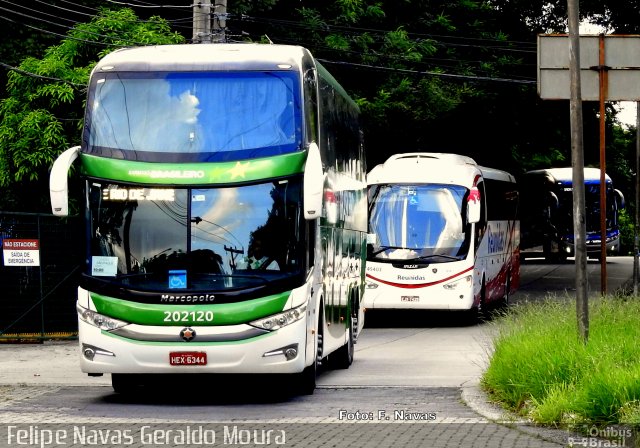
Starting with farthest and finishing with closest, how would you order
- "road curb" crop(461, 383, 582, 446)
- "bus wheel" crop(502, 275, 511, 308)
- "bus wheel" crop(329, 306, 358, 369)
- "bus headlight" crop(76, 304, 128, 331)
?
"bus wheel" crop(502, 275, 511, 308) < "bus wheel" crop(329, 306, 358, 369) < "bus headlight" crop(76, 304, 128, 331) < "road curb" crop(461, 383, 582, 446)

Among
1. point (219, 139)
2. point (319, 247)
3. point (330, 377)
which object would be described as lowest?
point (330, 377)

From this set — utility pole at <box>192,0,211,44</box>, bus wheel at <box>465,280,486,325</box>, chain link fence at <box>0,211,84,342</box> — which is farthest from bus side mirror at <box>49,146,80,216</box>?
bus wheel at <box>465,280,486,325</box>

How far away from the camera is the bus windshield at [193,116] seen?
1483 centimetres

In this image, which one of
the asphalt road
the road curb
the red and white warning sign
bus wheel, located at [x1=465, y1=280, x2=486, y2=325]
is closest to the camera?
the road curb

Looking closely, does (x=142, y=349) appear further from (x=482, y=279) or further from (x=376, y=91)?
(x=376, y=91)

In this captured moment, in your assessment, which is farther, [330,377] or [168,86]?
[330,377]

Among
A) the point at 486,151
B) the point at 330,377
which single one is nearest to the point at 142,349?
the point at 330,377

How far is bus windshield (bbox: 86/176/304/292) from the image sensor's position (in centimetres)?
1458

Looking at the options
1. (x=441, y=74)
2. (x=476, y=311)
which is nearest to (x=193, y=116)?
(x=476, y=311)

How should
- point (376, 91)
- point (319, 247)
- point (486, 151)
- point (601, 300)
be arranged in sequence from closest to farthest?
point (319, 247)
point (601, 300)
point (376, 91)
point (486, 151)

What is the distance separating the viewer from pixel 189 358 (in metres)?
14.3

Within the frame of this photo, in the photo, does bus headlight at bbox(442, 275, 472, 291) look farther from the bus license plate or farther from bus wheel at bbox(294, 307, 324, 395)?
the bus license plate

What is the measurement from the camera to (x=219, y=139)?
1484 centimetres

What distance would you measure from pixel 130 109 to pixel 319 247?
266 cm
